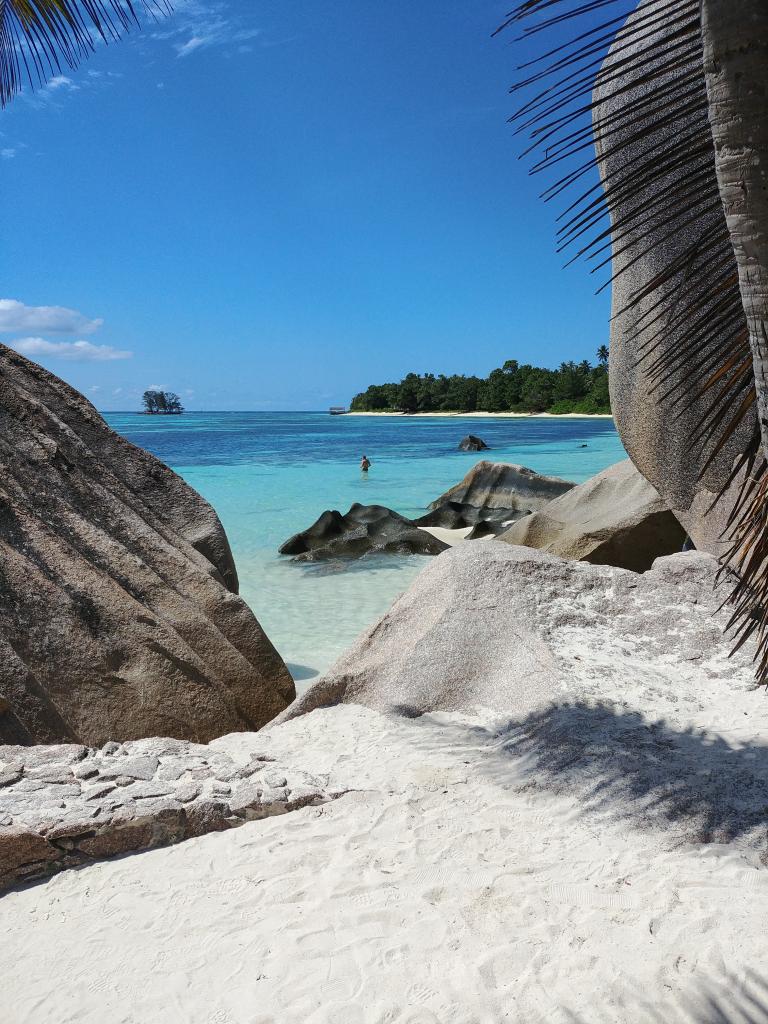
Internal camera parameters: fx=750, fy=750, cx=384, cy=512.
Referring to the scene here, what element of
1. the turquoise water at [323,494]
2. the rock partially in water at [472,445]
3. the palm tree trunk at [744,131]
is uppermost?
the palm tree trunk at [744,131]

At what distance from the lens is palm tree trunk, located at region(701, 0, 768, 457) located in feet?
4.45

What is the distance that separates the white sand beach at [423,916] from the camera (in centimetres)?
223

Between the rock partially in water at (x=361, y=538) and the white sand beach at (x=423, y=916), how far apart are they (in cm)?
850

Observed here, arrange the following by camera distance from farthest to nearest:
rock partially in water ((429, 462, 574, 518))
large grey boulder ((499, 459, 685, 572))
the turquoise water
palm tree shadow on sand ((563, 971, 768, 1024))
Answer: rock partially in water ((429, 462, 574, 518)), the turquoise water, large grey boulder ((499, 459, 685, 572)), palm tree shadow on sand ((563, 971, 768, 1024))

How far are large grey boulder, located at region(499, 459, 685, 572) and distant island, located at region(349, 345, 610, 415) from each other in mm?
54842

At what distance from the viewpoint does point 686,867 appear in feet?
8.92

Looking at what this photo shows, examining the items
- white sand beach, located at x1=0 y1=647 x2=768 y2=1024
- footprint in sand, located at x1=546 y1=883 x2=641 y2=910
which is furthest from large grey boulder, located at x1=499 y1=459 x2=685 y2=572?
footprint in sand, located at x1=546 y1=883 x2=641 y2=910

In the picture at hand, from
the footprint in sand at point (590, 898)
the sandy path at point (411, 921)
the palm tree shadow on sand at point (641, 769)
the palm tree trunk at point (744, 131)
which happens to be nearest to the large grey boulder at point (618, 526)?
the palm tree shadow on sand at point (641, 769)

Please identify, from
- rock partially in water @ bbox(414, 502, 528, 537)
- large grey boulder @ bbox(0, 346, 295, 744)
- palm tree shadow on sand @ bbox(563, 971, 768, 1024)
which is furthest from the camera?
rock partially in water @ bbox(414, 502, 528, 537)

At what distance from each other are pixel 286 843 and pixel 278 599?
695 cm

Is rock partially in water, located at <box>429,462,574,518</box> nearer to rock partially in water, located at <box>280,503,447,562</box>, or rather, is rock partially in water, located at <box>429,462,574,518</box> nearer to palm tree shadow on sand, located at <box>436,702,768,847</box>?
rock partially in water, located at <box>280,503,447,562</box>

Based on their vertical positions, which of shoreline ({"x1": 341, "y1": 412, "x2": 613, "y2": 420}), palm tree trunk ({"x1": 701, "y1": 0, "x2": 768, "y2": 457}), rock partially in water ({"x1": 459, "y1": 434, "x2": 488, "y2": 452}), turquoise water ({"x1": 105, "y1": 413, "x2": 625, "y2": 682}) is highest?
shoreline ({"x1": 341, "y1": 412, "x2": 613, "y2": 420})

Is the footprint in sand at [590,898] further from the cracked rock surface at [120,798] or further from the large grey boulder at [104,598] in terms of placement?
the large grey boulder at [104,598]

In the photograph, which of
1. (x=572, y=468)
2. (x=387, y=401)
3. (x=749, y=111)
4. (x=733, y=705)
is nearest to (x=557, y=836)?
(x=733, y=705)
